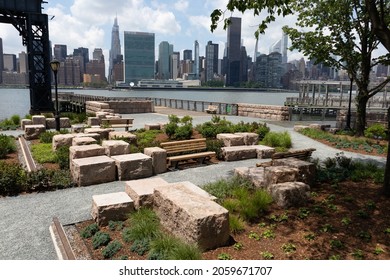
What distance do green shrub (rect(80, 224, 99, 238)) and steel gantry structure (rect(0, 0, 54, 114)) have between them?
30.2 meters

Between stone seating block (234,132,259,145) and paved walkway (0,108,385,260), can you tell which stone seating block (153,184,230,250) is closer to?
paved walkway (0,108,385,260)

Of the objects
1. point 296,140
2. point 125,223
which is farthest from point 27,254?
point 296,140

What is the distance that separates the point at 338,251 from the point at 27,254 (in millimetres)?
5114

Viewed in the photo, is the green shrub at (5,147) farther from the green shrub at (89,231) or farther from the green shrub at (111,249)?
the green shrub at (111,249)

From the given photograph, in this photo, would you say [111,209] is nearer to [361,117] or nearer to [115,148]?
[115,148]

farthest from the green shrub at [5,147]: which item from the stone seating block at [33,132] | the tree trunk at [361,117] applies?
the tree trunk at [361,117]

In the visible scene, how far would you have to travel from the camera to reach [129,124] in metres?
19.4

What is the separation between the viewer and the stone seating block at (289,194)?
264 inches

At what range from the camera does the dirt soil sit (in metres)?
4.95

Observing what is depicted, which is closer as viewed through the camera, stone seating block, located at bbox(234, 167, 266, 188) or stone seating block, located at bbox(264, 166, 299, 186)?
stone seating block, located at bbox(264, 166, 299, 186)

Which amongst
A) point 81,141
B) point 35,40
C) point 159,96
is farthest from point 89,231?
point 159,96

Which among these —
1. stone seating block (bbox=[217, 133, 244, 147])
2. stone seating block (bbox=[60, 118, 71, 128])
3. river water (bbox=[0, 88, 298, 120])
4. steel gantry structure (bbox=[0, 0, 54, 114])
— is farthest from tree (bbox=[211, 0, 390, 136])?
river water (bbox=[0, 88, 298, 120])
